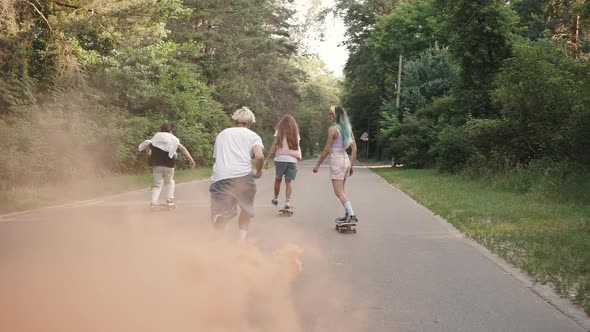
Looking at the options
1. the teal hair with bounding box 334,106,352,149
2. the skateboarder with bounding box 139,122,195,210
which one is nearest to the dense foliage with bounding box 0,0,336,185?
the skateboarder with bounding box 139,122,195,210

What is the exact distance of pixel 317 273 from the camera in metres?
6.20

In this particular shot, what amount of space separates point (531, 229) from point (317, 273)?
4.50 meters

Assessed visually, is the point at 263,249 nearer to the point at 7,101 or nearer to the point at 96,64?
the point at 7,101

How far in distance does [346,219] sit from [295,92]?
138 ft

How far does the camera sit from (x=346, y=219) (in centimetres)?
926

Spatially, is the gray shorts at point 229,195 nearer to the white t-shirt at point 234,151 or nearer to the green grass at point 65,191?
the white t-shirt at point 234,151

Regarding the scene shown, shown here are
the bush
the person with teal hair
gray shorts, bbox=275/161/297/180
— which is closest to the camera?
the person with teal hair

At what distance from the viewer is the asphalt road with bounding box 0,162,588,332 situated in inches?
175

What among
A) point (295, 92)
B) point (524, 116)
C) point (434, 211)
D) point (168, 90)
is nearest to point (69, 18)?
point (168, 90)

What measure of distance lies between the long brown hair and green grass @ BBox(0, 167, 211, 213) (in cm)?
520

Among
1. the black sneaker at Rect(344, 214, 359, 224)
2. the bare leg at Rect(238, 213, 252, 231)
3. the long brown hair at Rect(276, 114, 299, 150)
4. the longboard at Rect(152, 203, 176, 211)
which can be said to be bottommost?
the longboard at Rect(152, 203, 176, 211)

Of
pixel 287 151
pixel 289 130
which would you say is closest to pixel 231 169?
pixel 289 130

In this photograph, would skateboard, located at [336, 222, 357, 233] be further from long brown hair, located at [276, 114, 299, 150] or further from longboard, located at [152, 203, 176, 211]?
longboard, located at [152, 203, 176, 211]

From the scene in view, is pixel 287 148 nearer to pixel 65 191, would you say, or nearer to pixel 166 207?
pixel 166 207
